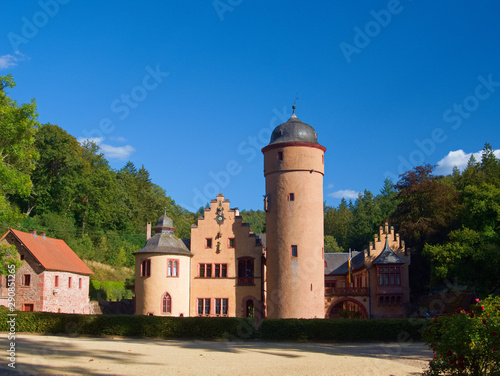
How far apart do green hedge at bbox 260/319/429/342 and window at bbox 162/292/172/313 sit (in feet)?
38.5

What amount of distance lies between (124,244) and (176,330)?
39.8m

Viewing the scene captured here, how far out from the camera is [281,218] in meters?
39.0

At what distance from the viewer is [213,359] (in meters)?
20.3

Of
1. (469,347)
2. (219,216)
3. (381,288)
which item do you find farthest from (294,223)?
(469,347)

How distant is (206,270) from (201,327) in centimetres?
1170

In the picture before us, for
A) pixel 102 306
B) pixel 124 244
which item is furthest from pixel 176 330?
pixel 124 244

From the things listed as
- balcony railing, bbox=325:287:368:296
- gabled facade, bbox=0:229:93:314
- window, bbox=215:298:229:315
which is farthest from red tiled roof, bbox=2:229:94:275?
balcony railing, bbox=325:287:368:296

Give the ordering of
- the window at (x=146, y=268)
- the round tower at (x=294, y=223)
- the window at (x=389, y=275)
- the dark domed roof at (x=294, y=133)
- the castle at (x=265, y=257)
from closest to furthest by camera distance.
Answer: the round tower at (x=294, y=223) → the castle at (x=265, y=257) → the dark domed roof at (x=294, y=133) → the window at (x=146, y=268) → the window at (x=389, y=275)

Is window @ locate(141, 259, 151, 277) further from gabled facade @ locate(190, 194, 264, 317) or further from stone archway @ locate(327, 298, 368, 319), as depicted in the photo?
stone archway @ locate(327, 298, 368, 319)

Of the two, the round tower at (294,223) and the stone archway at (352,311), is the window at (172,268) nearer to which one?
the round tower at (294,223)

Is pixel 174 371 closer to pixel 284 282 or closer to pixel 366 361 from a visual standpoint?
pixel 366 361

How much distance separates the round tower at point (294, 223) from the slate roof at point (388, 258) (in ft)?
25.2

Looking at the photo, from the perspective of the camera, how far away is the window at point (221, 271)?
1614 inches

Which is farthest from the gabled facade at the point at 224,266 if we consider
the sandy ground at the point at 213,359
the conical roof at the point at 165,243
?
the sandy ground at the point at 213,359
